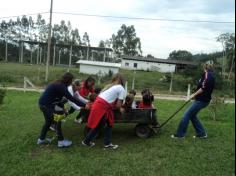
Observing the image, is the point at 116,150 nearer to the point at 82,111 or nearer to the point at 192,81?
the point at 82,111

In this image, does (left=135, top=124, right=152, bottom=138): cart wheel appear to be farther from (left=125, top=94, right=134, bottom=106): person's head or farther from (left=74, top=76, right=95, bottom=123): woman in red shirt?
(left=74, top=76, right=95, bottom=123): woman in red shirt

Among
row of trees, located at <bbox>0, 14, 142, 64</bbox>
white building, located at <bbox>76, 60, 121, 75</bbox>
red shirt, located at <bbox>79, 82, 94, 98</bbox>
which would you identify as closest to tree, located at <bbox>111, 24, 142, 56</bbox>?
row of trees, located at <bbox>0, 14, 142, 64</bbox>

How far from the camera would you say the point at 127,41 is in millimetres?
98625

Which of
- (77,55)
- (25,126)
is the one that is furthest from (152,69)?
(25,126)

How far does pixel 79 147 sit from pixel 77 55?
99.3 metres

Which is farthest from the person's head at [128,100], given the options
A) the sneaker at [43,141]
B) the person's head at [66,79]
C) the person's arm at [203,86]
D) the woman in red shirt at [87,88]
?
the sneaker at [43,141]

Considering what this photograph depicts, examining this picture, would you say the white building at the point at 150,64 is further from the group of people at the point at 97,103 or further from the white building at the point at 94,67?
the group of people at the point at 97,103

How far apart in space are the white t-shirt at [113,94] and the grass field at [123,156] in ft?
3.36

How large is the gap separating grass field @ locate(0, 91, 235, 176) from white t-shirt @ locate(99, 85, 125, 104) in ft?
3.36

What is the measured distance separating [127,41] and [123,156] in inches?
3651

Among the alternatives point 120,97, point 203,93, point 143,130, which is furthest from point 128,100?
point 203,93

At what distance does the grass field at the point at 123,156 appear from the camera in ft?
20.2

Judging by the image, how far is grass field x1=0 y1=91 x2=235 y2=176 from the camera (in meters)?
6.17

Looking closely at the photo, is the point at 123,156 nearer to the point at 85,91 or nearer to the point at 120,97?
the point at 120,97
